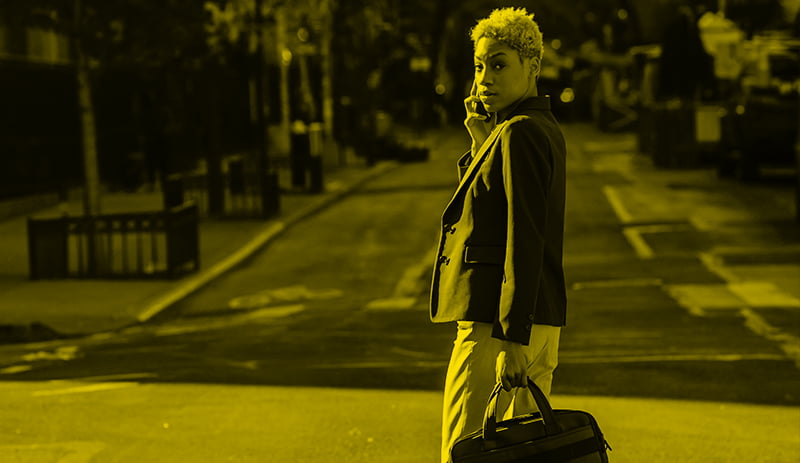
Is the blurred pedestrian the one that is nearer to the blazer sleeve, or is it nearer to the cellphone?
the blazer sleeve

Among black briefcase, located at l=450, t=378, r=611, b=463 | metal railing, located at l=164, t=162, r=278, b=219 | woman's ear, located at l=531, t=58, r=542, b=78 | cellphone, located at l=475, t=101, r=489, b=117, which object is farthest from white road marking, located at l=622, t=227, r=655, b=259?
black briefcase, located at l=450, t=378, r=611, b=463

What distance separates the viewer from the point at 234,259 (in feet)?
56.5

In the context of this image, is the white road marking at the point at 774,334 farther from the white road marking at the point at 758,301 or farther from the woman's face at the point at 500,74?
the woman's face at the point at 500,74

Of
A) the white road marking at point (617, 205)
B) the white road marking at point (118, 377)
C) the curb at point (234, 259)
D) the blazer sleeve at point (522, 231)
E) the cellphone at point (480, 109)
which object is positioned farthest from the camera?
the white road marking at point (617, 205)

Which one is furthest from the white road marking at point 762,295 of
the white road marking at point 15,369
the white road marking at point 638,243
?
the white road marking at point 15,369

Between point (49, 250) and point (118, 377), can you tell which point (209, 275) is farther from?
point (118, 377)

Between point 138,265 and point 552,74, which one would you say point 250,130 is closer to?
point 138,265

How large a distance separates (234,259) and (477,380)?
42.2 feet

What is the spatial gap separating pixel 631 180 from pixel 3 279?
58.1 ft

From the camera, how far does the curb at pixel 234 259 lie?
13359 mm

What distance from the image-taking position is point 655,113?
35188mm

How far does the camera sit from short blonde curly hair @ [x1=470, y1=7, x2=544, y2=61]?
4.57 m

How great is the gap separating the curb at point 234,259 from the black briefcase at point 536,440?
8917mm

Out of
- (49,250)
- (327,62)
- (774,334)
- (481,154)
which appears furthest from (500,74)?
(327,62)
